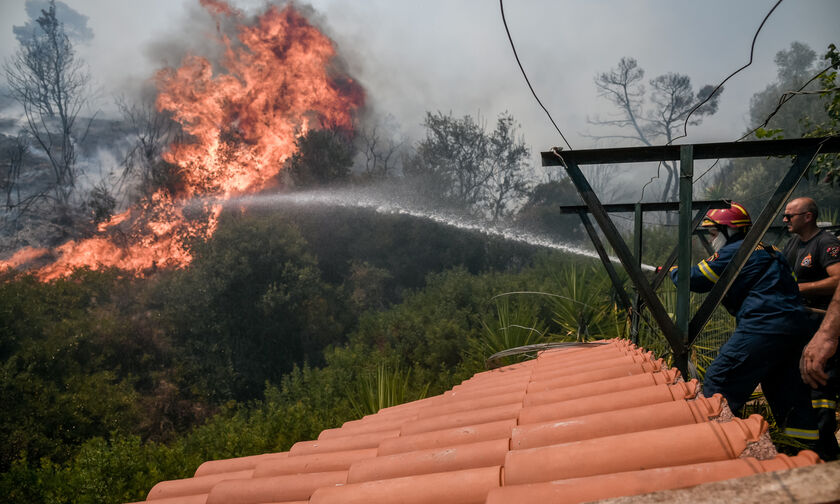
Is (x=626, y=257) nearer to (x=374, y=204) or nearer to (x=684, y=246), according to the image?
(x=684, y=246)

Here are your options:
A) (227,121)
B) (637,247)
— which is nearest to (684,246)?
(637,247)

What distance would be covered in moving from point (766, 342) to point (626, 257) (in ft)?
3.33

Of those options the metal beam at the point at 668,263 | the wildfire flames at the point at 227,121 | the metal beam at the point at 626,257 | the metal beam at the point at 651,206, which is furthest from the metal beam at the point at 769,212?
the wildfire flames at the point at 227,121

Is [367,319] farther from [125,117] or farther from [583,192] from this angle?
[125,117]

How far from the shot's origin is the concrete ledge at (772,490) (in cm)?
76

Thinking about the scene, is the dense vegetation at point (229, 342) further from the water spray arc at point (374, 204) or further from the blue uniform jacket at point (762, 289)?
the blue uniform jacket at point (762, 289)

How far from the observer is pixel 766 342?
8.34 feet

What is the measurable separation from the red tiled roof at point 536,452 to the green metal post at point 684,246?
221 mm

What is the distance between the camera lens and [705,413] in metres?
1.36

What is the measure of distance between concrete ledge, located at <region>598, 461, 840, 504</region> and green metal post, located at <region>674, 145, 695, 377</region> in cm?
141

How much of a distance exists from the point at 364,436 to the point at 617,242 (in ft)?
5.13

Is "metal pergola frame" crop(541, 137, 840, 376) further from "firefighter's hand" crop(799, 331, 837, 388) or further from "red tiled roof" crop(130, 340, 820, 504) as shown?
"firefighter's hand" crop(799, 331, 837, 388)

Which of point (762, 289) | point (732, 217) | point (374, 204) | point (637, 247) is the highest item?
point (374, 204)

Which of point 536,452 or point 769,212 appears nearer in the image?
point 536,452
